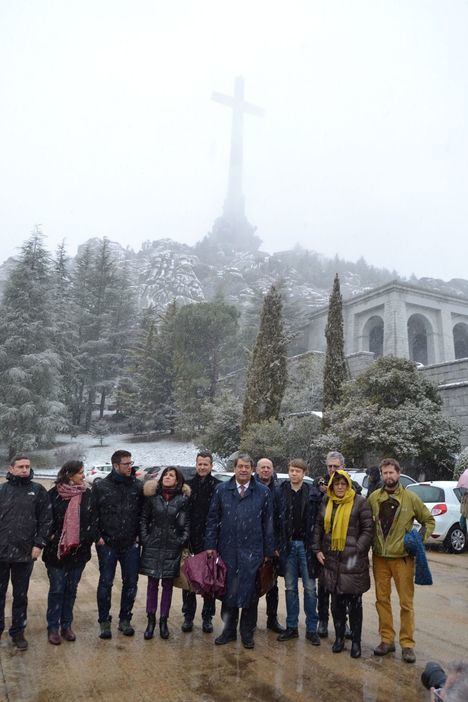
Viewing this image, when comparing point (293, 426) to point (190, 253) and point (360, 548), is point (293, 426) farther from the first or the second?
point (190, 253)

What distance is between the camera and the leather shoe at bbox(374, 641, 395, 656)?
4043 mm

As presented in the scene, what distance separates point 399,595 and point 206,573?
170 cm

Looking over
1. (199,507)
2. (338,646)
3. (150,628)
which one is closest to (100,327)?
(199,507)

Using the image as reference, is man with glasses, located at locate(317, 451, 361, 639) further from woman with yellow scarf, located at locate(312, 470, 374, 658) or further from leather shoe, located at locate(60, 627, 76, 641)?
leather shoe, located at locate(60, 627, 76, 641)

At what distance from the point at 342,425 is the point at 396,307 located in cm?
2190

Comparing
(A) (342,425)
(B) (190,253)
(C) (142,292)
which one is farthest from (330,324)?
(B) (190,253)

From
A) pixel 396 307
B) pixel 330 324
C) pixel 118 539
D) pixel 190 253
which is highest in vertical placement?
pixel 190 253

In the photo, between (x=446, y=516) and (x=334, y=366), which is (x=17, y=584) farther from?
(x=334, y=366)

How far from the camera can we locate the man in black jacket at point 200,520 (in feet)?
15.2

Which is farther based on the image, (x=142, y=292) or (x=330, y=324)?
(x=142, y=292)

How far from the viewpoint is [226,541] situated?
14.6 feet

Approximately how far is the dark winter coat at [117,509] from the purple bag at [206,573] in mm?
636

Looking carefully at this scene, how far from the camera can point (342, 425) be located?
1708 cm

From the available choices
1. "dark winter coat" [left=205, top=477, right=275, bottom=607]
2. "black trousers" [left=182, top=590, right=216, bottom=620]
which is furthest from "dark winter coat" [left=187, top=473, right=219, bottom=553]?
"black trousers" [left=182, top=590, right=216, bottom=620]
